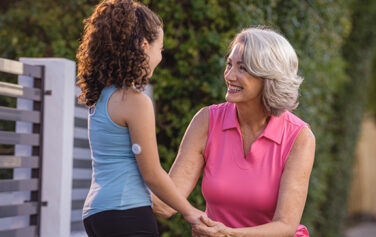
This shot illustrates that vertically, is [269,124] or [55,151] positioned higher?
[269,124]

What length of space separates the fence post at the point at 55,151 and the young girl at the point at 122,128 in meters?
1.07

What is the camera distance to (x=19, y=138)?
3.12 metres

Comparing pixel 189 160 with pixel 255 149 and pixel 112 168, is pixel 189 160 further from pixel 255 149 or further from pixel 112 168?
pixel 112 168

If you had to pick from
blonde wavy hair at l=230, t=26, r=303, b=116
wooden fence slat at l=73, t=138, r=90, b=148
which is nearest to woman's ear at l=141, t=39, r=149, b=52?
blonde wavy hair at l=230, t=26, r=303, b=116

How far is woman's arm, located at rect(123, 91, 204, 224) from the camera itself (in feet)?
7.14

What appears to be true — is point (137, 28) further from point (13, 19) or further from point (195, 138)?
point (13, 19)

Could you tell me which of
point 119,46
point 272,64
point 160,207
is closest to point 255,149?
point 272,64

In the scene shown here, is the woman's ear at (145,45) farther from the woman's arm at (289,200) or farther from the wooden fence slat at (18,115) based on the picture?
the wooden fence slat at (18,115)

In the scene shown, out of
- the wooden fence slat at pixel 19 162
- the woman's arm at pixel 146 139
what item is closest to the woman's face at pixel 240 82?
the woman's arm at pixel 146 139

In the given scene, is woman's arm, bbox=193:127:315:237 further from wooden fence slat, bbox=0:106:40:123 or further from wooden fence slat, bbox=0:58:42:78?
wooden fence slat, bbox=0:58:42:78

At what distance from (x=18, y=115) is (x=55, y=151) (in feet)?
1.06

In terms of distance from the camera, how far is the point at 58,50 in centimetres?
441

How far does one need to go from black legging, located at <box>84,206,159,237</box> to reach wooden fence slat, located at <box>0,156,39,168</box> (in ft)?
3.18

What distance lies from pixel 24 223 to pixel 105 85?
4.25 feet
